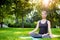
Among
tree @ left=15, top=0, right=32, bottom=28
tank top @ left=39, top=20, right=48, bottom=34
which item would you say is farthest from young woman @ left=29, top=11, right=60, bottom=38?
tree @ left=15, top=0, right=32, bottom=28

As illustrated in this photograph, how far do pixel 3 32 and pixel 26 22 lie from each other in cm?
34

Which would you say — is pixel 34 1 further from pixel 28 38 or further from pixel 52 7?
pixel 28 38

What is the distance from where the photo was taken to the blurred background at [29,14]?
2309 millimetres

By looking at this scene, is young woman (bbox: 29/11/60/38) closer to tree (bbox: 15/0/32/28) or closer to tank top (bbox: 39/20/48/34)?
tank top (bbox: 39/20/48/34)

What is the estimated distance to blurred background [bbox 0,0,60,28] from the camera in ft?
7.57

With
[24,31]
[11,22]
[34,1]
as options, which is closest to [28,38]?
[24,31]

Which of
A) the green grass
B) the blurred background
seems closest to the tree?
the blurred background

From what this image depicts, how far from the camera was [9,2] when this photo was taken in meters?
2.36

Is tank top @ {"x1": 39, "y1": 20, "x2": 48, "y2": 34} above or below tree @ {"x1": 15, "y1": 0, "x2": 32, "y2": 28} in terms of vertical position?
below

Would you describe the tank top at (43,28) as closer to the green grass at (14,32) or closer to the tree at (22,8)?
the green grass at (14,32)

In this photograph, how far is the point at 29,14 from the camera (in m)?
2.32

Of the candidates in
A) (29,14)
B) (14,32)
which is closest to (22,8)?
(29,14)

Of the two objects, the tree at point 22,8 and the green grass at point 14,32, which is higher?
the tree at point 22,8

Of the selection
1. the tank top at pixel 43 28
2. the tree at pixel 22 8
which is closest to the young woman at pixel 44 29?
the tank top at pixel 43 28
